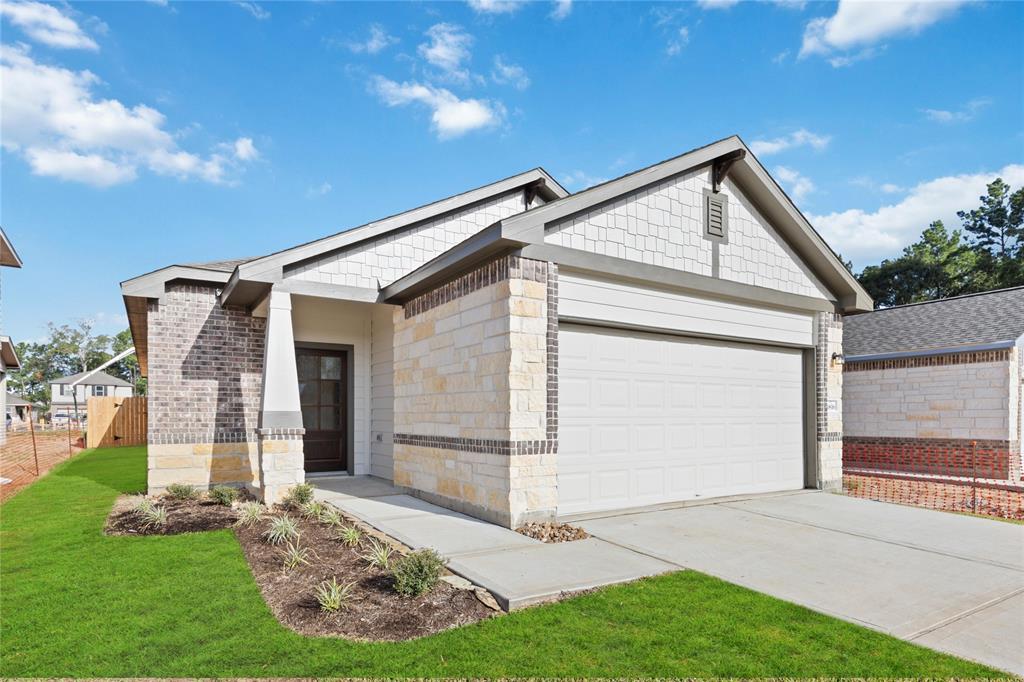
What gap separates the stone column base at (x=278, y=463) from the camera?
28.6ft

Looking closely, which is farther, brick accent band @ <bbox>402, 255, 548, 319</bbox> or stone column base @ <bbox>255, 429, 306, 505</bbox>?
stone column base @ <bbox>255, 429, 306, 505</bbox>

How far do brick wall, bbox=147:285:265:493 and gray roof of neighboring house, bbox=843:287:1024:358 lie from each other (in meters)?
14.2

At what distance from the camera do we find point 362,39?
10352 millimetres

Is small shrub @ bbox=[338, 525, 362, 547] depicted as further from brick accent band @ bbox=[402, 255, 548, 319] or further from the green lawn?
brick accent band @ bbox=[402, 255, 548, 319]

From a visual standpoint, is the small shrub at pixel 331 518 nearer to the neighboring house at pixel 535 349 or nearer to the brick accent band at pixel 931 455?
the neighboring house at pixel 535 349

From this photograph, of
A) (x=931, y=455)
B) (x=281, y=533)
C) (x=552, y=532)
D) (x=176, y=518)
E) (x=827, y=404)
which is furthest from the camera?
(x=931, y=455)

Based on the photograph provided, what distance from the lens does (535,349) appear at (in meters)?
7.21

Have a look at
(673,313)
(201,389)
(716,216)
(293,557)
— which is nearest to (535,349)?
(673,313)

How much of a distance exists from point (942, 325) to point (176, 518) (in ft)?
60.2

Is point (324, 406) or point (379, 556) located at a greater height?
point (324, 406)

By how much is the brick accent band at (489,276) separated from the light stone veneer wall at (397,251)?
1.34 meters

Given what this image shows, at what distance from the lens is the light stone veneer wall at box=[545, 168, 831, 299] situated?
8062 mm

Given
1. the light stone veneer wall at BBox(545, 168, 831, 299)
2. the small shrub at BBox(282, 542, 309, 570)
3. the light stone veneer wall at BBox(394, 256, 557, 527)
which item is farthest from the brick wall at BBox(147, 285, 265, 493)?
the light stone veneer wall at BBox(545, 168, 831, 299)

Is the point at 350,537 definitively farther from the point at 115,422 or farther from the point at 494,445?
the point at 115,422
